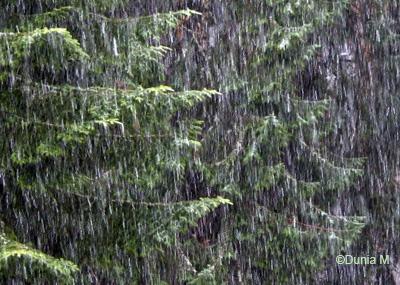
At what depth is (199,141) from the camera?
8.29m

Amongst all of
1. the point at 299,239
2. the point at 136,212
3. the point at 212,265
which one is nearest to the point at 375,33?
the point at 299,239

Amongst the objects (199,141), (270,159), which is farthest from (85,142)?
(270,159)

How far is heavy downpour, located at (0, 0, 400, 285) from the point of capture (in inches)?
195

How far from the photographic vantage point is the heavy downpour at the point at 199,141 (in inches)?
195

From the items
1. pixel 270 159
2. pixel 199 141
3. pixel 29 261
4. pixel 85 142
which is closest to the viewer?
pixel 29 261

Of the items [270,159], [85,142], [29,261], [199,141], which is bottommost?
[270,159]

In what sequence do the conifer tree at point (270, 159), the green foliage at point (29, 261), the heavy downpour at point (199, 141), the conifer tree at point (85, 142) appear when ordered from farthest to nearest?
the conifer tree at point (270, 159), the heavy downpour at point (199, 141), the conifer tree at point (85, 142), the green foliage at point (29, 261)

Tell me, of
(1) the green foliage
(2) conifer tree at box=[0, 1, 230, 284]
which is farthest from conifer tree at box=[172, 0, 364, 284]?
(1) the green foliage

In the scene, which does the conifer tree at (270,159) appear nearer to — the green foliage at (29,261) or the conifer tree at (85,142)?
the conifer tree at (85,142)

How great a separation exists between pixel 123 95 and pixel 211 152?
152 inches

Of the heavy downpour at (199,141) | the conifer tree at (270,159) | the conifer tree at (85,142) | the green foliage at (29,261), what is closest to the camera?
the green foliage at (29,261)

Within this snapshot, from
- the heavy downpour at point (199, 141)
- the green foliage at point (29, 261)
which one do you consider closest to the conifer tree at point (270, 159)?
the heavy downpour at point (199, 141)

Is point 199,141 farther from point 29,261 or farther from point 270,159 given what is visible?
point 29,261

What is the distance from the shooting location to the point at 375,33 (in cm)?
1077
